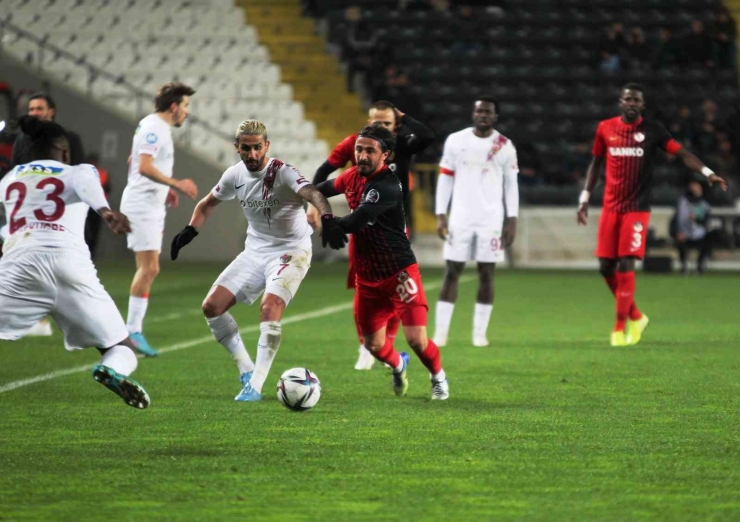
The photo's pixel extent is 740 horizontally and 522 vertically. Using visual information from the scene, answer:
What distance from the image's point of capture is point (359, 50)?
27.3 m

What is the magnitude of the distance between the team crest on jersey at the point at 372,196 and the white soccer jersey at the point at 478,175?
389cm

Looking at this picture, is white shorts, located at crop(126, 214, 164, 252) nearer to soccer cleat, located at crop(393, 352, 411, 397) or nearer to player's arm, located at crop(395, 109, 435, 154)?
player's arm, located at crop(395, 109, 435, 154)

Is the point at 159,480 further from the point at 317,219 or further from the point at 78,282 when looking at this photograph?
the point at 317,219

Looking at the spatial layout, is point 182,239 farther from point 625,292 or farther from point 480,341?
point 625,292

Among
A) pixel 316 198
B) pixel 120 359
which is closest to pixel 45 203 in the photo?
pixel 120 359

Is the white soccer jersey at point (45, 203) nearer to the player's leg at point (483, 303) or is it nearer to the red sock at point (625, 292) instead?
the player's leg at point (483, 303)

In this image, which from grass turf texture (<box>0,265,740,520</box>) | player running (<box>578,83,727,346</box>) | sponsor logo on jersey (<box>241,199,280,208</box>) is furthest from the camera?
player running (<box>578,83,727,346</box>)

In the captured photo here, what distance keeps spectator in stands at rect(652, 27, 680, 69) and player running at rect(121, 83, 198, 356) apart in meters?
18.4

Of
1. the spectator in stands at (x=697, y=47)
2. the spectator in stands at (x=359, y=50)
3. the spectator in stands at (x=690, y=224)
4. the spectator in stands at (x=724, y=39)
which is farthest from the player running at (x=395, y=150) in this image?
the spectator in stands at (x=724, y=39)

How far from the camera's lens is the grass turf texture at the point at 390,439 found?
16.5 ft

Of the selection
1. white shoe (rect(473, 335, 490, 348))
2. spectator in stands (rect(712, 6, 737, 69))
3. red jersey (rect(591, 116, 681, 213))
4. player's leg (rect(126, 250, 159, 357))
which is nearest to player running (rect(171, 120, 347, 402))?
player's leg (rect(126, 250, 159, 357))

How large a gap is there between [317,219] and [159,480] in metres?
3.38

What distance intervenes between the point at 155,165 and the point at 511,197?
3.04 m

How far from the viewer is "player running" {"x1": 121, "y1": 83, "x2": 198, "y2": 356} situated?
34.1 ft
